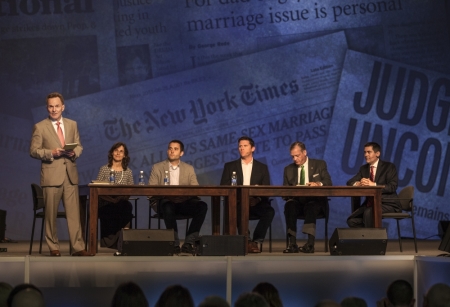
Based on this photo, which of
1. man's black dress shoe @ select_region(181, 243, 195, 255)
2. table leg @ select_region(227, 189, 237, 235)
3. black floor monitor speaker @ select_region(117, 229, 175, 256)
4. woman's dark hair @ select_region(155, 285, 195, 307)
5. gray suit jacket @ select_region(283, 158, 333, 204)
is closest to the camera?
woman's dark hair @ select_region(155, 285, 195, 307)

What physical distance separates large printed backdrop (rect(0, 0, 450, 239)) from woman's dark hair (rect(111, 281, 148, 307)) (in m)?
6.13

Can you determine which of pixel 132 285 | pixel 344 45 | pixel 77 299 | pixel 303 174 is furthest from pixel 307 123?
pixel 132 285

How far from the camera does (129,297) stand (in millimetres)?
2771

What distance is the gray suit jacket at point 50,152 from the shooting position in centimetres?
595

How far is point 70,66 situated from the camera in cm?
889

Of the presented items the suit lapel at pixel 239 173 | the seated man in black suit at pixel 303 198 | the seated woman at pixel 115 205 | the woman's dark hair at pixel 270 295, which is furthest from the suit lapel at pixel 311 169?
the woman's dark hair at pixel 270 295

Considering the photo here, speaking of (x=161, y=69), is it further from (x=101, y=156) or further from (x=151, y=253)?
(x=151, y=253)

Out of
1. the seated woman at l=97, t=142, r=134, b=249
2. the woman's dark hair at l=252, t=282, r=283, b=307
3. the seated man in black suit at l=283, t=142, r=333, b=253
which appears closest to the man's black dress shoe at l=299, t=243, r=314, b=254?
the seated man in black suit at l=283, t=142, r=333, b=253

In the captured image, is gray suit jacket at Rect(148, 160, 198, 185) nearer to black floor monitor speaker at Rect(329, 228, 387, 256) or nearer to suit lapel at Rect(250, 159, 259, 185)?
suit lapel at Rect(250, 159, 259, 185)

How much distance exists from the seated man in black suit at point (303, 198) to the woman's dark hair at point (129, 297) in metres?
3.97

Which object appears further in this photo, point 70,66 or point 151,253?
point 70,66

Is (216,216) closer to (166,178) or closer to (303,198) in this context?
(166,178)

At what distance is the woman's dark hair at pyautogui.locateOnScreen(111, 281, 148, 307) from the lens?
273cm

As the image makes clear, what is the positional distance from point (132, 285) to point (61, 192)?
3299mm
